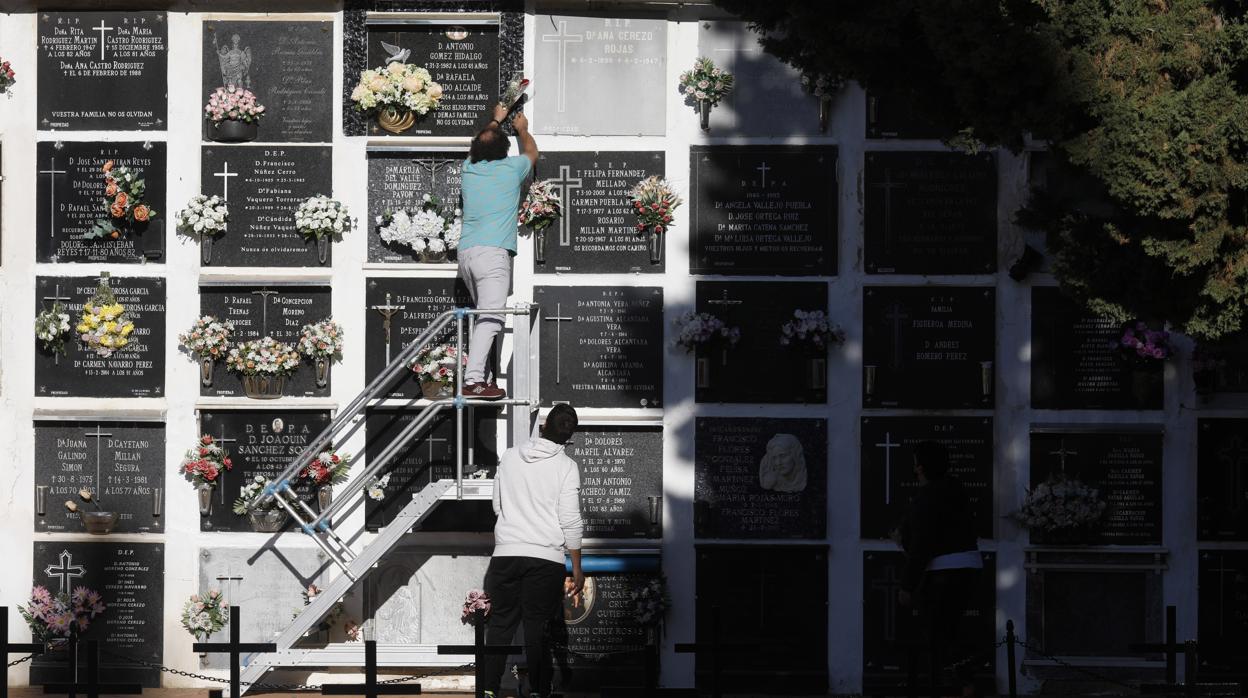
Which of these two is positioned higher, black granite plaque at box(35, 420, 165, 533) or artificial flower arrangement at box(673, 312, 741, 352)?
artificial flower arrangement at box(673, 312, 741, 352)

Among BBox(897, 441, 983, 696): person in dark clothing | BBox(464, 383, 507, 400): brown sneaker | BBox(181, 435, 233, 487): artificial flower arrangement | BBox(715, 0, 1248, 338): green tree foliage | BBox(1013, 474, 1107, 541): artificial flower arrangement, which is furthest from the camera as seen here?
BBox(181, 435, 233, 487): artificial flower arrangement

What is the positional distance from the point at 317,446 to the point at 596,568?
6.13 feet

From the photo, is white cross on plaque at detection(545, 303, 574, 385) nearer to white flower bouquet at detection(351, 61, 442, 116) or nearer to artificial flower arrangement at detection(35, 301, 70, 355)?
white flower bouquet at detection(351, 61, 442, 116)

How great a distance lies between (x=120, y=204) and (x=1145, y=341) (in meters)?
6.39

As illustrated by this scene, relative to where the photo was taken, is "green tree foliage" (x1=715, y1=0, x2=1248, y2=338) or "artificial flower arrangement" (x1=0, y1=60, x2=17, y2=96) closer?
"green tree foliage" (x1=715, y1=0, x2=1248, y2=338)

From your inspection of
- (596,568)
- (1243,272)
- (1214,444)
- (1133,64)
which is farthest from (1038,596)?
(1133,64)

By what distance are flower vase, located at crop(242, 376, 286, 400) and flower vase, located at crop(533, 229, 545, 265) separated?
1757 millimetres

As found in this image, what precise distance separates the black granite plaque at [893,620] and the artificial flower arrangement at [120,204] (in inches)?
198

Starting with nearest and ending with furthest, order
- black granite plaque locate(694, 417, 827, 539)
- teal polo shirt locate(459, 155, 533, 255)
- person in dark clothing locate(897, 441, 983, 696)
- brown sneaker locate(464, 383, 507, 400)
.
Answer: person in dark clothing locate(897, 441, 983, 696) < brown sneaker locate(464, 383, 507, 400) < teal polo shirt locate(459, 155, 533, 255) < black granite plaque locate(694, 417, 827, 539)

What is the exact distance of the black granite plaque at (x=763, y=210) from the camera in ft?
33.3

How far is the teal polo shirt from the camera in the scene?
9.70 meters

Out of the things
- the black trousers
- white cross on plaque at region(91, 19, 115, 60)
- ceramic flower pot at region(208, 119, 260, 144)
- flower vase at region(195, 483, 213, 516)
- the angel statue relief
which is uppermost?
white cross on plaque at region(91, 19, 115, 60)

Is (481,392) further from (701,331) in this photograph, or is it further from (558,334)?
(701,331)

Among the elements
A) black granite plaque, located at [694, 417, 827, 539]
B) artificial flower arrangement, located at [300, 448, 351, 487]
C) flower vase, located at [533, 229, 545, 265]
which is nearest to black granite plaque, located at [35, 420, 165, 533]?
artificial flower arrangement, located at [300, 448, 351, 487]
